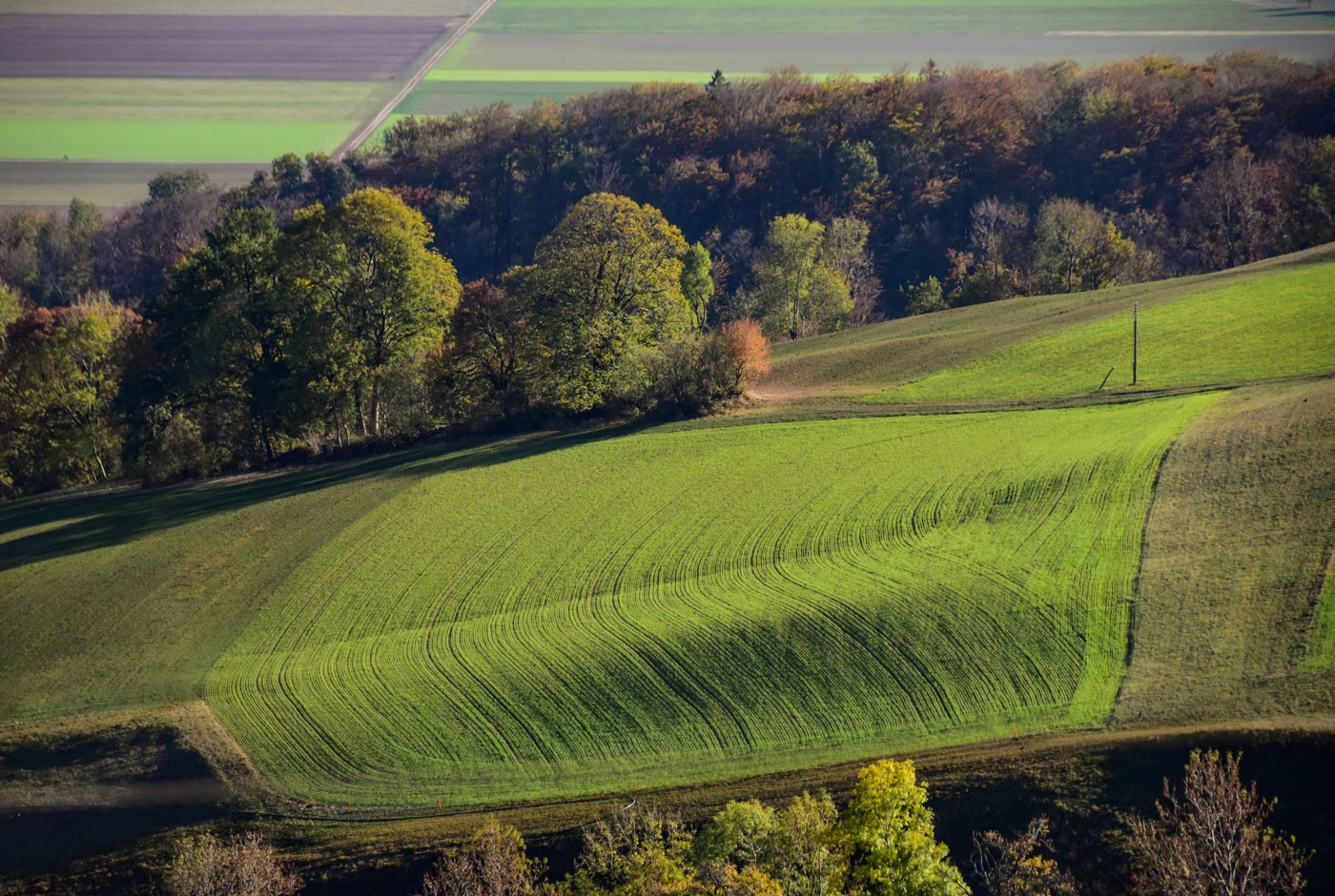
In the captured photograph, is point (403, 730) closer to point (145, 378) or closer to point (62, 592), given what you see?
point (62, 592)

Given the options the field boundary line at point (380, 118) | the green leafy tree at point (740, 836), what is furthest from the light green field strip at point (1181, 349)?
the field boundary line at point (380, 118)

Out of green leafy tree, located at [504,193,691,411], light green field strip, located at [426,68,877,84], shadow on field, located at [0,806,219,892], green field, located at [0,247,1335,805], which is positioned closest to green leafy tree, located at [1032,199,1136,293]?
green field, located at [0,247,1335,805]

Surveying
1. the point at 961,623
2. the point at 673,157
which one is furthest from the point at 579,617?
the point at 673,157

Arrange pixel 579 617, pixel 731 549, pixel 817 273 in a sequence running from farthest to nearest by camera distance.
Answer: pixel 817 273
pixel 731 549
pixel 579 617

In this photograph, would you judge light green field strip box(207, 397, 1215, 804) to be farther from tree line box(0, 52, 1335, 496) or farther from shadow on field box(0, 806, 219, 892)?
tree line box(0, 52, 1335, 496)

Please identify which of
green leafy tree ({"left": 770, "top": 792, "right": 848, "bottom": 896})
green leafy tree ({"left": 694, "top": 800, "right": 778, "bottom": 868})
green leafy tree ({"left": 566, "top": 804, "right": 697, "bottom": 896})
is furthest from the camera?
green leafy tree ({"left": 694, "top": 800, "right": 778, "bottom": 868})

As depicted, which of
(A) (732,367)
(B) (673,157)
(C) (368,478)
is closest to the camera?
(C) (368,478)

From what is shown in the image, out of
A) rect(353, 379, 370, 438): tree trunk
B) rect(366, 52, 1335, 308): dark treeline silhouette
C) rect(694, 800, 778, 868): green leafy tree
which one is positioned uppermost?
rect(366, 52, 1335, 308): dark treeline silhouette

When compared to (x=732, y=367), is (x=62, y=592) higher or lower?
lower
